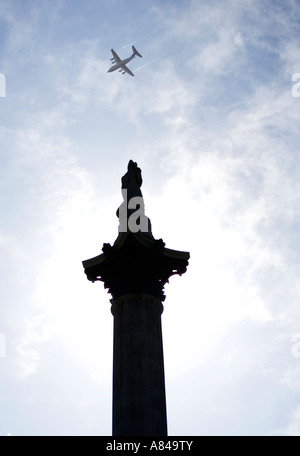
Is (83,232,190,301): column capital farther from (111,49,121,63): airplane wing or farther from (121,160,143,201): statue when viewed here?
(111,49,121,63): airplane wing

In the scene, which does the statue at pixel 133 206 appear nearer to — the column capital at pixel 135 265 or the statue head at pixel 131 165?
the statue head at pixel 131 165

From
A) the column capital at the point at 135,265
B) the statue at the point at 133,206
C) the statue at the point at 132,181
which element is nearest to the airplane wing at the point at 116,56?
the statue at the point at 133,206

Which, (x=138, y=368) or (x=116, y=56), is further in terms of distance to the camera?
(x=116, y=56)

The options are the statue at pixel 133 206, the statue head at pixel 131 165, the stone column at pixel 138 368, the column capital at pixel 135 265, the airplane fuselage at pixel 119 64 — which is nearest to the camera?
the stone column at pixel 138 368

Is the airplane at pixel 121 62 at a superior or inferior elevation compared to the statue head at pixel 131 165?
superior

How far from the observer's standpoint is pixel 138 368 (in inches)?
1020

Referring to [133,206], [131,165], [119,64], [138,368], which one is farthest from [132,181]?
[119,64]

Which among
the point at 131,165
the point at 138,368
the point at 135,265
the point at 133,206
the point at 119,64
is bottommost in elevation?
the point at 138,368

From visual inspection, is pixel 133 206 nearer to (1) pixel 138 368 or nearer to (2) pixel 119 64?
(1) pixel 138 368

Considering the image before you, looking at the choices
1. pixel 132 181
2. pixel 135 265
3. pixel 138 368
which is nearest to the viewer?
pixel 138 368

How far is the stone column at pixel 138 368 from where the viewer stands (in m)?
24.5
